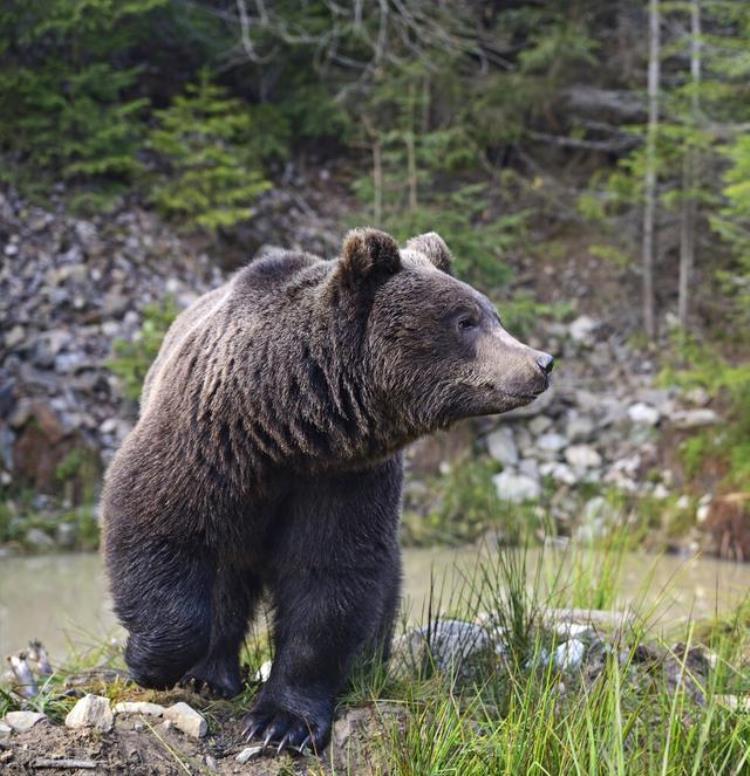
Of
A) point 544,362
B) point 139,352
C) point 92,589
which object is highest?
point 544,362

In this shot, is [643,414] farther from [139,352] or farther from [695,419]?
[139,352]

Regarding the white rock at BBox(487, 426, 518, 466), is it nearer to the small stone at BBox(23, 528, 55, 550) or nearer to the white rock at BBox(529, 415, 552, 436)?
the white rock at BBox(529, 415, 552, 436)

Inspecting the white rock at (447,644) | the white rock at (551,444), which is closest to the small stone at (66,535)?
the white rock at (551,444)

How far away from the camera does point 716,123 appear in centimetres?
1424

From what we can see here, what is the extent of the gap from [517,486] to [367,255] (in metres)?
9.32

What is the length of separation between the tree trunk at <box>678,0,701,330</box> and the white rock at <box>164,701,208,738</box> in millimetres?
11337

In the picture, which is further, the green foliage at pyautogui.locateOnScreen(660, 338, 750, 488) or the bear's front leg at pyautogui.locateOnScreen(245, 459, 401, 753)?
the green foliage at pyautogui.locateOnScreen(660, 338, 750, 488)

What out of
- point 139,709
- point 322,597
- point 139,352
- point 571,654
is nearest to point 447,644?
point 571,654

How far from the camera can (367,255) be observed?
13.1 feet

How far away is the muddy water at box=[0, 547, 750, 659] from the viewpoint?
7.29 metres

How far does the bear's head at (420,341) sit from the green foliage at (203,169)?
10782 mm

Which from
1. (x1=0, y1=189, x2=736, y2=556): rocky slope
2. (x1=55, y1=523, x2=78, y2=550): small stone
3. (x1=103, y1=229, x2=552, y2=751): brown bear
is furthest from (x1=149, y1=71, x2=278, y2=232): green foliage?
(x1=103, y1=229, x2=552, y2=751): brown bear

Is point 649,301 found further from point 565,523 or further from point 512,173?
point 565,523

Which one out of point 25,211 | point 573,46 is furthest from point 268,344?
point 573,46
